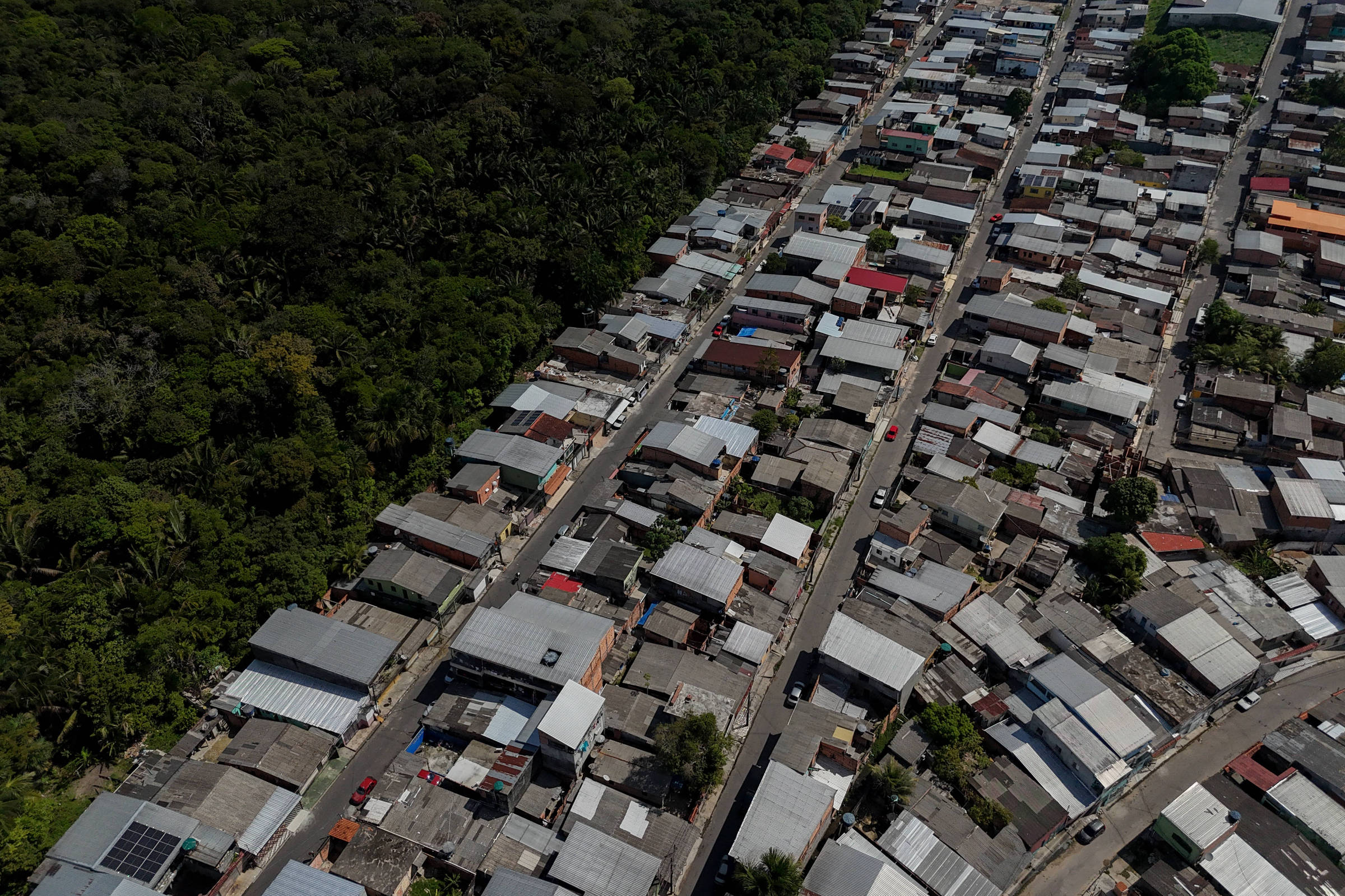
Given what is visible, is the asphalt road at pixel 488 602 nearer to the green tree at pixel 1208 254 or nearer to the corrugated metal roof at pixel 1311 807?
the corrugated metal roof at pixel 1311 807

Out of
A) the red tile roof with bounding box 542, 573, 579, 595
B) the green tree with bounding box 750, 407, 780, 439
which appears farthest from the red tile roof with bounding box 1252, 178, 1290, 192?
the red tile roof with bounding box 542, 573, 579, 595

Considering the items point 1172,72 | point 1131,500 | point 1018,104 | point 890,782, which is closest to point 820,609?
point 890,782

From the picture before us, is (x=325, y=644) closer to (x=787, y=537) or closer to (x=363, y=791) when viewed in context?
(x=363, y=791)

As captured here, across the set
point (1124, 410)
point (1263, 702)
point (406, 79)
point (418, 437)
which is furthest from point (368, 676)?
point (406, 79)

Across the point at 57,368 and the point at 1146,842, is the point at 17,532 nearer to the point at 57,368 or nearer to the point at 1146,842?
the point at 57,368

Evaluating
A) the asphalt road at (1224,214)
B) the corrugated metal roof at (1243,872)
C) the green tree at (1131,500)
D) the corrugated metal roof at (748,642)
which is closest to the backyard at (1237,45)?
the asphalt road at (1224,214)
